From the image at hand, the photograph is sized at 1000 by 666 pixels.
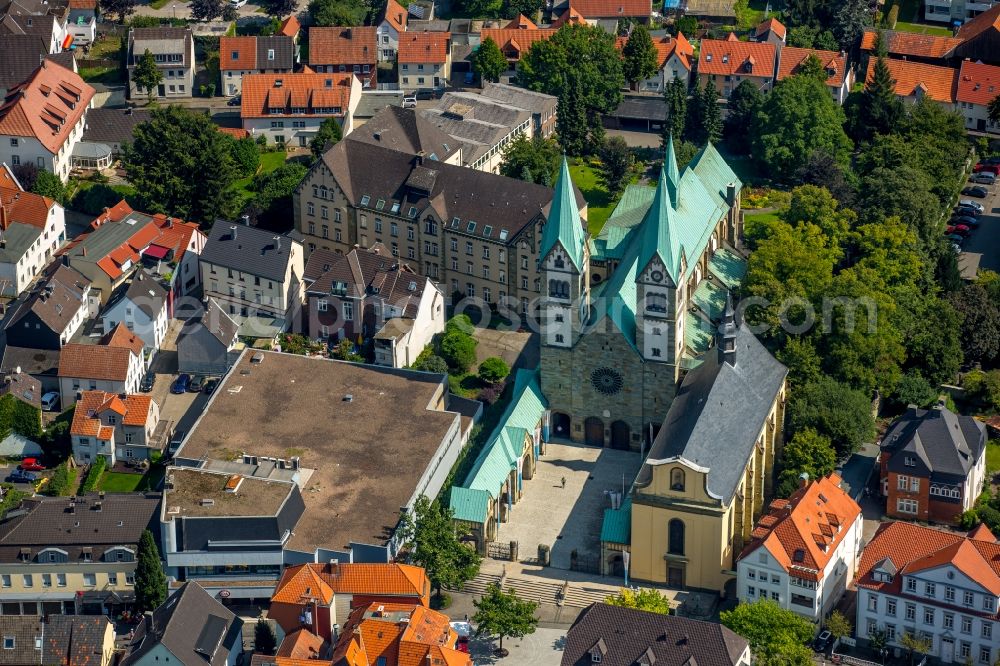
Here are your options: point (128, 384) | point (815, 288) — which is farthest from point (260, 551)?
point (815, 288)

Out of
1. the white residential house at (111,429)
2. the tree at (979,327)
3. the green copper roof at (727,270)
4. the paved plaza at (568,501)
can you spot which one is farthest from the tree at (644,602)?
the tree at (979,327)

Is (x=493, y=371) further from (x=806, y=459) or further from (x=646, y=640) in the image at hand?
(x=646, y=640)

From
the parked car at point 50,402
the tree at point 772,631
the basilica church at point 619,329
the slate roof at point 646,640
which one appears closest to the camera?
the slate roof at point 646,640

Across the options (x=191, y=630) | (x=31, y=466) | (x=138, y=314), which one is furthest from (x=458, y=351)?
(x=191, y=630)

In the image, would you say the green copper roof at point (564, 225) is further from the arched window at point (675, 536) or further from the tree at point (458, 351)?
Answer: the arched window at point (675, 536)

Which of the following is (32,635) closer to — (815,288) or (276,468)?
(276,468)

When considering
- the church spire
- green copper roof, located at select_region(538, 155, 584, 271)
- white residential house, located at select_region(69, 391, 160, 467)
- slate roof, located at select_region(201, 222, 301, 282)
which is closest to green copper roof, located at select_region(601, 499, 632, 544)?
green copper roof, located at select_region(538, 155, 584, 271)
